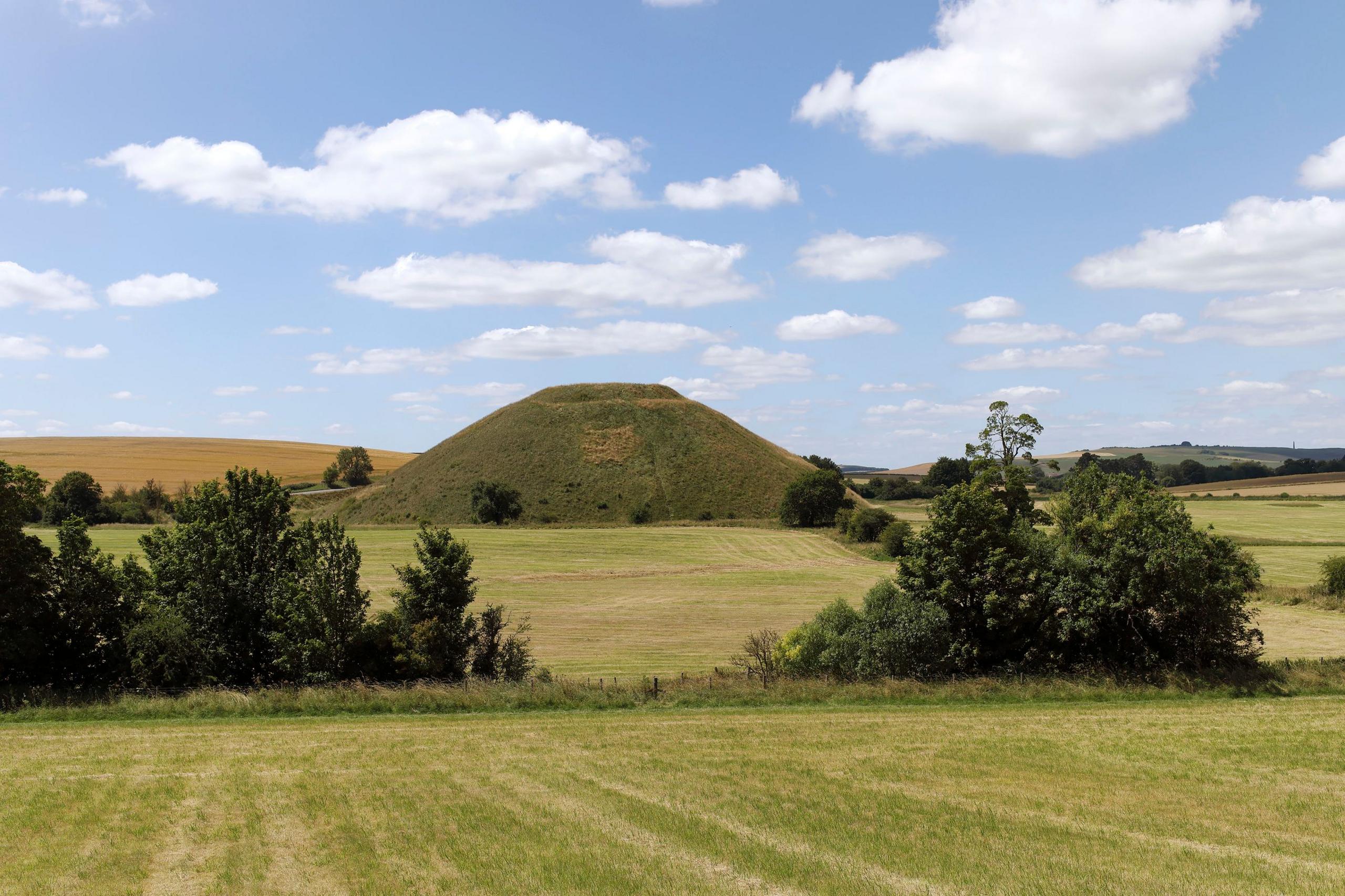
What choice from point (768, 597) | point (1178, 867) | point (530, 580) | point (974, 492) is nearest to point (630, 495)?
point (530, 580)

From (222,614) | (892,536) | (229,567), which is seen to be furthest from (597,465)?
(222,614)

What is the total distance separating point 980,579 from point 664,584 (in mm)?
34879

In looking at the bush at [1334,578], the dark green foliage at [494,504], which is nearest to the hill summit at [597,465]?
the dark green foliage at [494,504]

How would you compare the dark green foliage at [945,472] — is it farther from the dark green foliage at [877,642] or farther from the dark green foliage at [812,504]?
the dark green foliage at [877,642]

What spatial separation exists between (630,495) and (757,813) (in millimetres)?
100486

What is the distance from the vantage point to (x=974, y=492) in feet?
104

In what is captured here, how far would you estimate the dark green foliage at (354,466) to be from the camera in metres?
161

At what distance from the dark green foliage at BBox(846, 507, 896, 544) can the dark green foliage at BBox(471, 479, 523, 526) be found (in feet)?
137

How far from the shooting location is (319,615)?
28.6 m

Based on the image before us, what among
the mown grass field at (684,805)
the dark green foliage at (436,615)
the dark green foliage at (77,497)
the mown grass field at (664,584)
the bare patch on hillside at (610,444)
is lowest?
the mown grass field at (664,584)

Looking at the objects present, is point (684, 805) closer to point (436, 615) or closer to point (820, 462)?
point (436, 615)

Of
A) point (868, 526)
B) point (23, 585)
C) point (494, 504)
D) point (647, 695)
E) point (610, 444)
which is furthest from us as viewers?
point (610, 444)

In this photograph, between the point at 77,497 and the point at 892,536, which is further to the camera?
the point at 77,497

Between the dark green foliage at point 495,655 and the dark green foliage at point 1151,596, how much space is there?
18201mm
